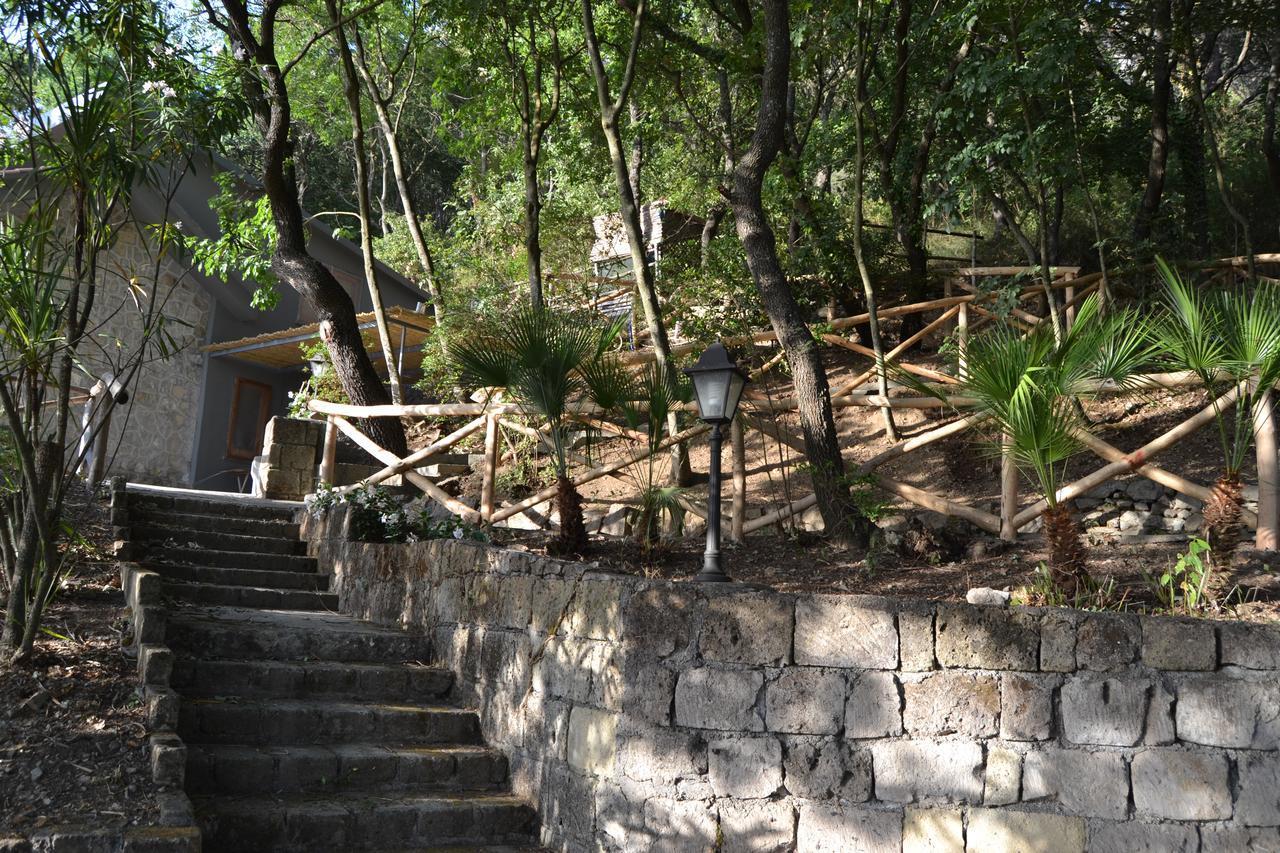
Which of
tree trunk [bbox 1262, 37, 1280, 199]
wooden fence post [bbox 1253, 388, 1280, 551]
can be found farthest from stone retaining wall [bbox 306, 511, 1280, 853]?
tree trunk [bbox 1262, 37, 1280, 199]

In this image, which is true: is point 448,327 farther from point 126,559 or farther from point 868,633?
point 868,633

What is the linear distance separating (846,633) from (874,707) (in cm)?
34

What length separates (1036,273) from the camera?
974 cm

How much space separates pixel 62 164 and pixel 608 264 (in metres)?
10.2

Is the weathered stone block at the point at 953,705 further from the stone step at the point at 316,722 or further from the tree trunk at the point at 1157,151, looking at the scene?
the tree trunk at the point at 1157,151

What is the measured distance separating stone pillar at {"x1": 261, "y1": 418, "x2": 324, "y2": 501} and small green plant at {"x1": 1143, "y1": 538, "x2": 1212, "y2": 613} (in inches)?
308

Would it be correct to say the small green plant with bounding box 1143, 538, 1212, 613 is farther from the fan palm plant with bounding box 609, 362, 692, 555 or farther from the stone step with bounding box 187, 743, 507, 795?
the stone step with bounding box 187, 743, 507, 795

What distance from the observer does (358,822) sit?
4.78 m

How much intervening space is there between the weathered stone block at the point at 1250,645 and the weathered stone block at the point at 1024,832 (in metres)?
0.96

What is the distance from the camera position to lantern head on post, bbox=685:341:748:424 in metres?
5.42

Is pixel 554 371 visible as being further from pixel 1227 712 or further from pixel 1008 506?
pixel 1227 712

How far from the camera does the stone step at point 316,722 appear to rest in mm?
5195

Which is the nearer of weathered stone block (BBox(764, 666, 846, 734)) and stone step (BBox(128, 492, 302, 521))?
weathered stone block (BBox(764, 666, 846, 734))

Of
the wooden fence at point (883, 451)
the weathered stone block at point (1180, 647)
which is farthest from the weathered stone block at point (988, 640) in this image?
the wooden fence at point (883, 451)
